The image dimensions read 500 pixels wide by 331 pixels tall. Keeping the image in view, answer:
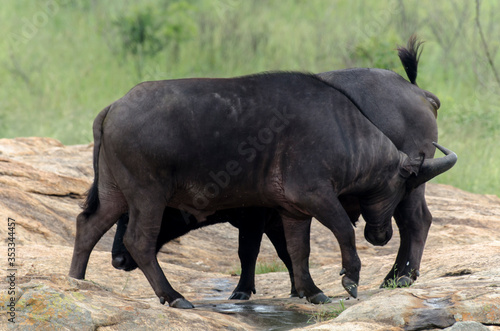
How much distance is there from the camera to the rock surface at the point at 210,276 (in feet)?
14.8

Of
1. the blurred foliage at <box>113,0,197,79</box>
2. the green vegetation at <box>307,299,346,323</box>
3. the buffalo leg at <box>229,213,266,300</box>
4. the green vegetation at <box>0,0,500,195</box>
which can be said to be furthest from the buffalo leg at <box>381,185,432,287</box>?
the blurred foliage at <box>113,0,197,79</box>

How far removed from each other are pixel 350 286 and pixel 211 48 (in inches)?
522

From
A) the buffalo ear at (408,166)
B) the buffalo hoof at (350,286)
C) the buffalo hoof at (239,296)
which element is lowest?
the buffalo hoof at (239,296)

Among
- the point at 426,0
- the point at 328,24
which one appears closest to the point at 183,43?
the point at 328,24

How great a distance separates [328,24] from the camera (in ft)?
64.1

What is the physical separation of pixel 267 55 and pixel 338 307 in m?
13.1

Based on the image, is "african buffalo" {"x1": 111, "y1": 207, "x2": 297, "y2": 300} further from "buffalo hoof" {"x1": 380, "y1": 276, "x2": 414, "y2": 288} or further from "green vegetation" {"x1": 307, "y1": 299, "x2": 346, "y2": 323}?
"green vegetation" {"x1": 307, "y1": 299, "x2": 346, "y2": 323}

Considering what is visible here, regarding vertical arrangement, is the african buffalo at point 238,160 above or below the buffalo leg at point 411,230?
above

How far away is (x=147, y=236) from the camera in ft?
19.5

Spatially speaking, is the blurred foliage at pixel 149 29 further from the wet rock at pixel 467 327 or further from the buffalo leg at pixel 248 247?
the wet rock at pixel 467 327

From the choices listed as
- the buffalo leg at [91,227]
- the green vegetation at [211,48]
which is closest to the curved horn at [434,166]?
the buffalo leg at [91,227]

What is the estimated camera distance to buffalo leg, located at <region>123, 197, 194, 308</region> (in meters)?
5.89

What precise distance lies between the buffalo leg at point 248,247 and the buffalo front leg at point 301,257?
1.82 feet

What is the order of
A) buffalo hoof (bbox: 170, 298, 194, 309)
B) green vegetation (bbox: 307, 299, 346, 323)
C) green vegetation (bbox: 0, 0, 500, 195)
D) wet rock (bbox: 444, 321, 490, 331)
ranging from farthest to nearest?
green vegetation (bbox: 0, 0, 500, 195), buffalo hoof (bbox: 170, 298, 194, 309), green vegetation (bbox: 307, 299, 346, 323), wet rock (bbox: 444, 321, 490, 331)
